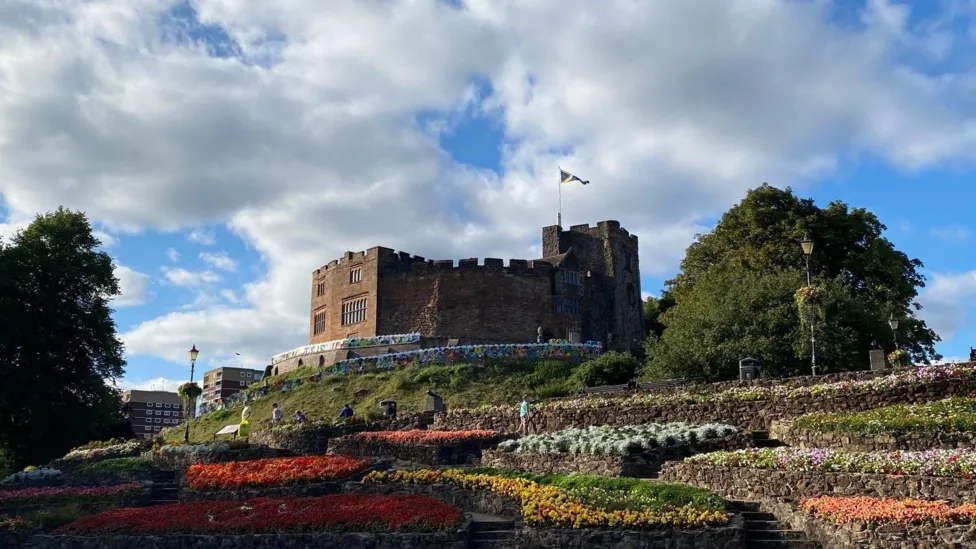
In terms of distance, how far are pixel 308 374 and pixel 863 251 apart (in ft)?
117

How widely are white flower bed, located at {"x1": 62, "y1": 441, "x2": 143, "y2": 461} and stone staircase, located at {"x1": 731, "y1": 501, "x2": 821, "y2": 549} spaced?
79.2 feet

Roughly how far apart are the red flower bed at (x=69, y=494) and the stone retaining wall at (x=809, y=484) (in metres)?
14.7

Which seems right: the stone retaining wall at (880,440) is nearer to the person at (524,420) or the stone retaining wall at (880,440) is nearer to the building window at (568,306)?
the person at (524,420)

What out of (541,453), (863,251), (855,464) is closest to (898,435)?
(855,464)

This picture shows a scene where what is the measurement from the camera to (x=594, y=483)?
17.8m

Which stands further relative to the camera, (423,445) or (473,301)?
(473,301)

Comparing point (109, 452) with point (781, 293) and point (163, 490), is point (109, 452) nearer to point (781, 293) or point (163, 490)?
point (163, 490)

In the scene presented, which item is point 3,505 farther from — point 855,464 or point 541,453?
point 855,464

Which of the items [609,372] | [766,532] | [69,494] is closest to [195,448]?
[69,494]

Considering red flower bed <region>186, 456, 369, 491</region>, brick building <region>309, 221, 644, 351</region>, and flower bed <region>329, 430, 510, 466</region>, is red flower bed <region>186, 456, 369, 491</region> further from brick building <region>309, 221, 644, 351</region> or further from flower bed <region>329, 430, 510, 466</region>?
brick building <region>309, 221, 644, 351</region>

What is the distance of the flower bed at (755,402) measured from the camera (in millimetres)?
23266

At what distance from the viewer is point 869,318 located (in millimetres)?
37906

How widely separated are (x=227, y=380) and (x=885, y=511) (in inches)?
5552

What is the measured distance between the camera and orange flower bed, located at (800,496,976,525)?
13141mm
